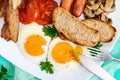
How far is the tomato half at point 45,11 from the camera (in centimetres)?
135

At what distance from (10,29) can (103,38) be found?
304mm

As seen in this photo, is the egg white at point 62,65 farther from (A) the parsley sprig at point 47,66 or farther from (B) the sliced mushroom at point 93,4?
(B) the sliced mushroom at point 93,4

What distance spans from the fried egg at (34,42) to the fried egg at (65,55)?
0.11 ft

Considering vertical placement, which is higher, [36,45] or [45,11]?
[45,11]

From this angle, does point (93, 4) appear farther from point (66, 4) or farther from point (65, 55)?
point (65, 55)

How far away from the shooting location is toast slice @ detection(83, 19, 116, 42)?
1325mm

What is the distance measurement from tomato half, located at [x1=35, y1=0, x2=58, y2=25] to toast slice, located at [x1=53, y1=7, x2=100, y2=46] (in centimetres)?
2

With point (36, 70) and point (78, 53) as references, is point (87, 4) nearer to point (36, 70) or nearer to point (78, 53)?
point (78, 53)

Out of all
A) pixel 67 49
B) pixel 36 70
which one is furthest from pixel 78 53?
pixel 36 70

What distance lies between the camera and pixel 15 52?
54.8 inches

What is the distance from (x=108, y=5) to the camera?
52.3 inches

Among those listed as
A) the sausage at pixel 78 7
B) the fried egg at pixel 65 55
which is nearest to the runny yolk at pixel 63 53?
the fried egg at pixel 65 55

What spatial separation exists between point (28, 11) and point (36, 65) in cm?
18

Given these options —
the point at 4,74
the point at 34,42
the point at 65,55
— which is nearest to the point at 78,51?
the point at 65,55
